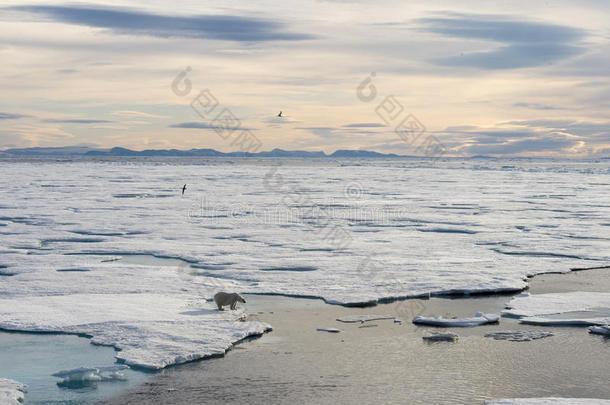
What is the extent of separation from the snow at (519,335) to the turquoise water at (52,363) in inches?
172

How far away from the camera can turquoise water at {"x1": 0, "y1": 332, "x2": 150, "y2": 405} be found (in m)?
6.13

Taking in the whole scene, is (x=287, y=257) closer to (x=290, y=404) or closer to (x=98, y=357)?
(x=98, y=357)

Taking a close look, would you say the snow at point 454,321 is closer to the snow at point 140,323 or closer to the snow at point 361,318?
the snow at point 361,318

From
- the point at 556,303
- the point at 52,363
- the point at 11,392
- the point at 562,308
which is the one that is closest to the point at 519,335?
the point at 562,308

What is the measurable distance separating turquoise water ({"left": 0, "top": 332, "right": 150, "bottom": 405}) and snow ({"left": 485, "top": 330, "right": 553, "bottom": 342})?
4.36 m

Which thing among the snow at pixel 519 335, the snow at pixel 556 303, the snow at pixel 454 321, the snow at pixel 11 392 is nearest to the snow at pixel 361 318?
the snow at pixel 454 321

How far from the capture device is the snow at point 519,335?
7969 mm

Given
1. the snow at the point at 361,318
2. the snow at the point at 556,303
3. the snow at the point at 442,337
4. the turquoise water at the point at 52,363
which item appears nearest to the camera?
the turquoise water at the point at 52,363

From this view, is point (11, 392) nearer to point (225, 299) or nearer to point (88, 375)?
point (88, 375)

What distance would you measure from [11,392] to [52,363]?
904mm

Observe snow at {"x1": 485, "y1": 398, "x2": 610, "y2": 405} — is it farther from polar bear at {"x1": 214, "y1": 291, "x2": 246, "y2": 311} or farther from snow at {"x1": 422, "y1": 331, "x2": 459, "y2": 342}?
polar bear at {"x1": 214, "y1": 291, "x2": 246, "y2": 311}

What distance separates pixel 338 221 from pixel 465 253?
23.8 feet

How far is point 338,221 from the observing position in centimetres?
2131

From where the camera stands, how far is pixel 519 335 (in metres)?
8.09
